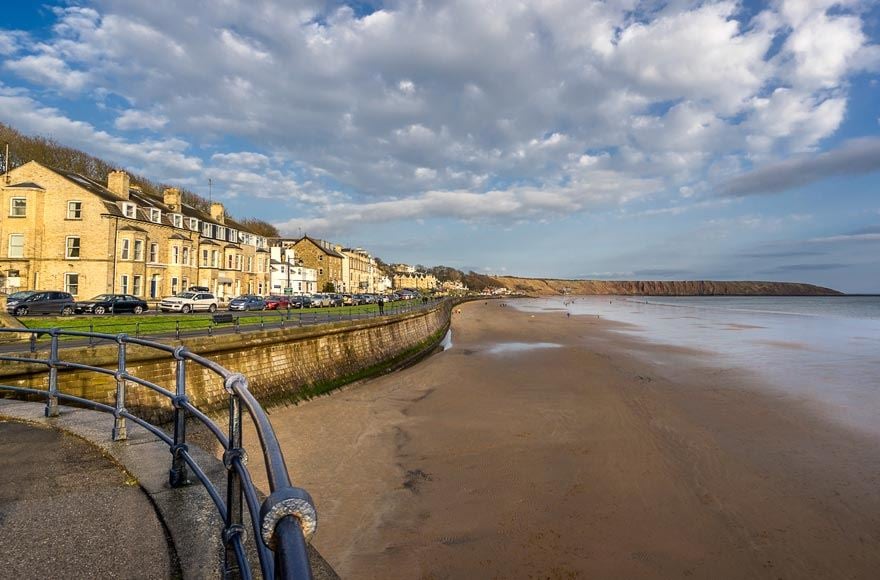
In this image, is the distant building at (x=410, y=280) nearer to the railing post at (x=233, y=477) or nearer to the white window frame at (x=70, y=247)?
the white window frame at (x=70, y=247)

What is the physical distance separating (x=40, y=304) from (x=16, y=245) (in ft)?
46.9

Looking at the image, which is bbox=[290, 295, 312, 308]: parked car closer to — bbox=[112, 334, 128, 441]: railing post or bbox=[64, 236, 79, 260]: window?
bbox=[64, 236, 79, 260]: window

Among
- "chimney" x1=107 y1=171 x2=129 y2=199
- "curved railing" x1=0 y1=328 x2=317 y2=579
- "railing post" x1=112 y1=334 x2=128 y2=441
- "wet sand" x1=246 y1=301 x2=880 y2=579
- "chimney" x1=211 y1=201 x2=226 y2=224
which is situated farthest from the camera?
"chimney" x1=211 y1=201 x2=226 y2=224

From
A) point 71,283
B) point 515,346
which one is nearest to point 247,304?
point 71,283

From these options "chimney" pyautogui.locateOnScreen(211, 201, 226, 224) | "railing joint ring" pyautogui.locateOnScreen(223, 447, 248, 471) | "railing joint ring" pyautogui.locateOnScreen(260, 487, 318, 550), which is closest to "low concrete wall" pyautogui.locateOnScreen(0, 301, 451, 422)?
"railing joint ring" pyautogui.locateOnScreen(223, 447, 248, 471)

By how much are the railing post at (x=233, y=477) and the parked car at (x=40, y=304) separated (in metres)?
27.4

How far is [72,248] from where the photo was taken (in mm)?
33812

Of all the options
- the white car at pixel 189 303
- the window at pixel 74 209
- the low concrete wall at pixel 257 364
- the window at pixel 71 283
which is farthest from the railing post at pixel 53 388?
the window at pixel 74 209

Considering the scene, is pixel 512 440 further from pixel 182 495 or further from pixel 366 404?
pixel 182 495

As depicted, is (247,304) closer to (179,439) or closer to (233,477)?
(179,439)

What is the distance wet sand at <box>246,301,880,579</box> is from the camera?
7664mm

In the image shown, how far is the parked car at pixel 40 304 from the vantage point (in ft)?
Result: 74.7

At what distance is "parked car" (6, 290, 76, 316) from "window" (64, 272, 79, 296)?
8033 mm

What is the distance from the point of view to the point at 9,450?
15.0 feet
